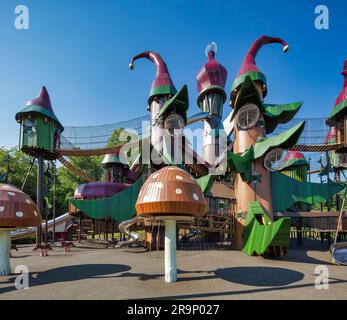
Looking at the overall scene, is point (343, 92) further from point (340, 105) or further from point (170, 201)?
point (170, 201)

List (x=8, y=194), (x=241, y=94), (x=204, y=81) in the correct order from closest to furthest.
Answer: (x=8, y=194) → (x=241, y=94) → (x=204, y=81)

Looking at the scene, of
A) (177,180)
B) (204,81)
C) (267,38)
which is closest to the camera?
(177,180)

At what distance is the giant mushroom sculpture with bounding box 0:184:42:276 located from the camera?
34.0ft

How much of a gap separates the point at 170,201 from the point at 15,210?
6.74m

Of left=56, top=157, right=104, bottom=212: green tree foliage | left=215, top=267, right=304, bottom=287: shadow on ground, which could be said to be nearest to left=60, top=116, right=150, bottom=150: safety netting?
left=56, top=157, right=104, bottom=212: green tree foliage

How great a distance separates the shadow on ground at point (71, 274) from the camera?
1010cm

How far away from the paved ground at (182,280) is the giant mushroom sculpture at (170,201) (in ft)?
4.69

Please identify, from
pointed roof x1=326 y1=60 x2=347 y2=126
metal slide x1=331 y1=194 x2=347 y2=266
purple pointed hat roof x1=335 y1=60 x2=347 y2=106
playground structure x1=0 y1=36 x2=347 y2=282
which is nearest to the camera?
metal slide x1=331 y1=194 x2=347 y2=266

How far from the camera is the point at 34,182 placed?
44719mm

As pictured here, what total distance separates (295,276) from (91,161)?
4731cm

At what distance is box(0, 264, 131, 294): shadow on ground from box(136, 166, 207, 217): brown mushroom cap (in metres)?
4.02

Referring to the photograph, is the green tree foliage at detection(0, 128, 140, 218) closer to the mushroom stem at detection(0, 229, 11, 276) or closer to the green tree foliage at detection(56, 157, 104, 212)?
the green tree foliage at detection(56, 157, 104, 212)
